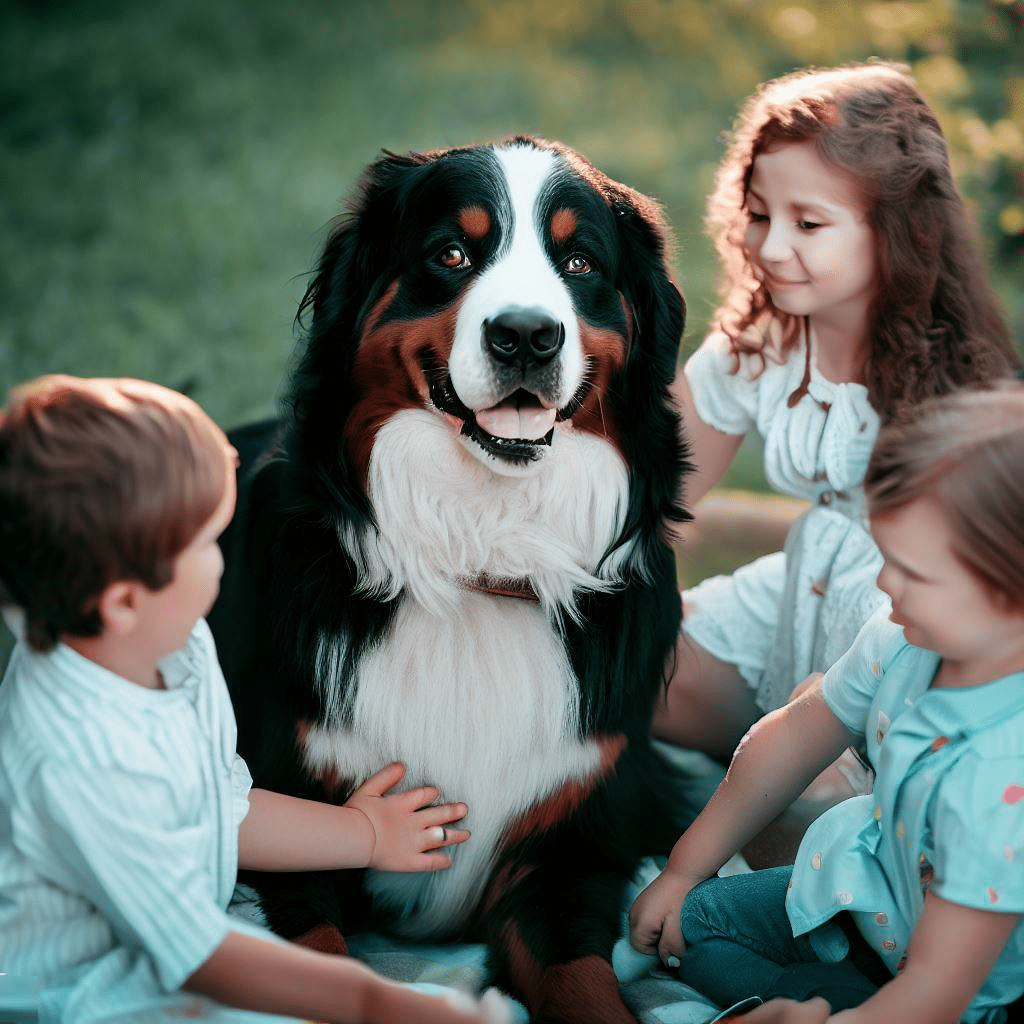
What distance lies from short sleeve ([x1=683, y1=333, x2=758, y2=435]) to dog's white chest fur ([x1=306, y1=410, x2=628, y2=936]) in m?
0.67

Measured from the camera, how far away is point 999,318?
2.67 metres

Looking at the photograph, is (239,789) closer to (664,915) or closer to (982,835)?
(664,915)

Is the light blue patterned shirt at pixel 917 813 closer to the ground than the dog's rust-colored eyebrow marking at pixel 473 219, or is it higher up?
closer to the ground

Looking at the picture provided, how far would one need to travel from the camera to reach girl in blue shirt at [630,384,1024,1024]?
158cm

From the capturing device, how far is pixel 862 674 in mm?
1891

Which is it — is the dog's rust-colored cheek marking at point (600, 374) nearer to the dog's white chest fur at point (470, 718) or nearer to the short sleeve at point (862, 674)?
the dog's white chest fur at point (470, 718)

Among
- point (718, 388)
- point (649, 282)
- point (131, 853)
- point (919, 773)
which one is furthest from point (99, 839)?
point (718, 388)

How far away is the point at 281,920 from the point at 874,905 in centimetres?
93

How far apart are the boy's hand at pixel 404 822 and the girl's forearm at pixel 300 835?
0.03 m

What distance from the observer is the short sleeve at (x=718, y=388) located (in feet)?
9.20

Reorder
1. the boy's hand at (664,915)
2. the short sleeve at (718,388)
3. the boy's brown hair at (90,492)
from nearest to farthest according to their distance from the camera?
the boy's brown hair at (90,492), the boy's hand at (664,915), the short sleeve at (718,388)

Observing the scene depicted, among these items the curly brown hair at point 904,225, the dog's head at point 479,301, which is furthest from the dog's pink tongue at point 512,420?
the curly brown hair at point 904,225

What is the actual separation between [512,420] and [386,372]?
0.24 meters

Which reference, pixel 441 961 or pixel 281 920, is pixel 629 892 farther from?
pixel 281 920
